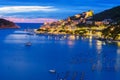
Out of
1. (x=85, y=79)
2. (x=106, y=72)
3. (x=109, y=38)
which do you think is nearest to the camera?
(x=85, y=79)

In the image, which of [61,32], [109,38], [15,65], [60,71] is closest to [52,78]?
[60,71]

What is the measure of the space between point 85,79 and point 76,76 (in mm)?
1853

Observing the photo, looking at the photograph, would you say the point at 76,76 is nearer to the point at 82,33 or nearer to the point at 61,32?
the point at 82,33

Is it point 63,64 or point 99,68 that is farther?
point 63,64

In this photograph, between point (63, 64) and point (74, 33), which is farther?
point (74, 33)

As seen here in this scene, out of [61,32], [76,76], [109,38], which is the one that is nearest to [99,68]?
[76,76]

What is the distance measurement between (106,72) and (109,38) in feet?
243

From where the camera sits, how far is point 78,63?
196 ft

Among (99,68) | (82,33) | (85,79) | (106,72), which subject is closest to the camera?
(85,79)

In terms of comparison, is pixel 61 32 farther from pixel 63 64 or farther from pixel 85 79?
pixel 85 79

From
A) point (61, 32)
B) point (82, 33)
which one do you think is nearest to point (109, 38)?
point (82, 33)

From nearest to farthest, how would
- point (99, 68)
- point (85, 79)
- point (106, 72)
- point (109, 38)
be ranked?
point (85, 79) → point (106, 72) → point (99, 68) → point (109, 38)

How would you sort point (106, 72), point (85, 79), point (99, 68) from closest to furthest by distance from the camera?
point (85, 79), point (106, 72), point (99, 68)

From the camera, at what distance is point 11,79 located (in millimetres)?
45906
